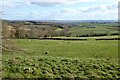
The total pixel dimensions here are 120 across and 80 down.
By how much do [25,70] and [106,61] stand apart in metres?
7.53

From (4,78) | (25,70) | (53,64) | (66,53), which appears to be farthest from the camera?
(66,53)

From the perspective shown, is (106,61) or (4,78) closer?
(4,78)

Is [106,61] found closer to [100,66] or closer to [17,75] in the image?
[100,66]

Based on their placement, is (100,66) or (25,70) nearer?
(25,70)

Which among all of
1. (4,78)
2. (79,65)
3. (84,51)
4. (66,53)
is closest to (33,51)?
(66,53)

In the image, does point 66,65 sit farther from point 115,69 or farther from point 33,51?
point 33,51

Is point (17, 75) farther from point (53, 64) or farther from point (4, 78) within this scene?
point (53, 64)

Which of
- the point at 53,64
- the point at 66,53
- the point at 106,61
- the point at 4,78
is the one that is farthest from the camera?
the point at 66,53

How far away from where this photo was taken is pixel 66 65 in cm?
2123

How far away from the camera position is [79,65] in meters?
21.4

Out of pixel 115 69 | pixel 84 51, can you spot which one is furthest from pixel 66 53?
pixel 115 69

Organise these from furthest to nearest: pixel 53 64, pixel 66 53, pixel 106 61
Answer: pixel 66 53
pixel 106 61
pixel 53 64

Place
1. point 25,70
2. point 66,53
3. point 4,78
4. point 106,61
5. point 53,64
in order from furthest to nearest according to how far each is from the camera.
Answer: point 66,53
point 106,61
point 53,64
point 25,70
point 4,78

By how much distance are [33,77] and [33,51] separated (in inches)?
327
